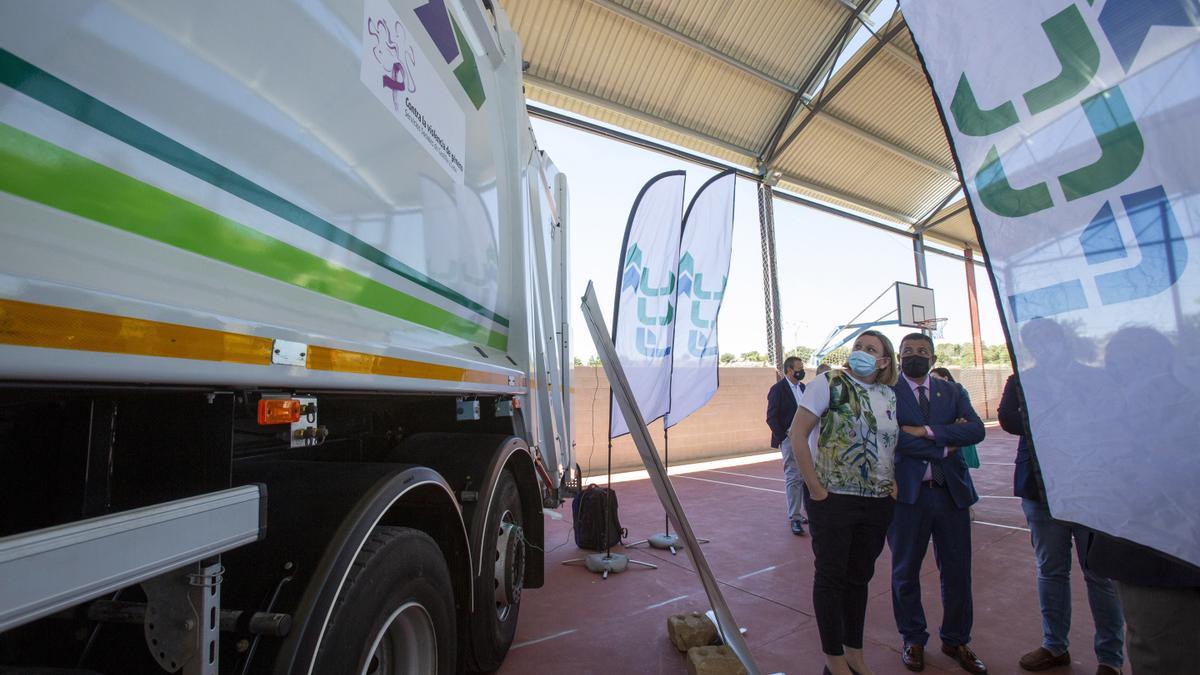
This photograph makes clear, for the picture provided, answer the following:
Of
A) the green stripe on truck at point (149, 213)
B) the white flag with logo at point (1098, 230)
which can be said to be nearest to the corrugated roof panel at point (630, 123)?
the white flag with logo at point (1098, 230)

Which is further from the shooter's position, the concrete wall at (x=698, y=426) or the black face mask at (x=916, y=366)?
the concrete wall at (x=698, y=426)

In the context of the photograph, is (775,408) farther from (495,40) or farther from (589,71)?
(589,71)

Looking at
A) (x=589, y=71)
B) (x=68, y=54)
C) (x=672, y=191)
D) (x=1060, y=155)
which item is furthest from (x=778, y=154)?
(x=68, y=54)

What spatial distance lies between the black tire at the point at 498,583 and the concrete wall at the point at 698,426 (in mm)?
6150

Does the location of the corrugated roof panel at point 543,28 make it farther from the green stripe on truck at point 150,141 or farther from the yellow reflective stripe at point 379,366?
the green stripe on truck at point 150,141

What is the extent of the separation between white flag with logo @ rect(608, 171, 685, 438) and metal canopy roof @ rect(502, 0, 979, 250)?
5.98 metres

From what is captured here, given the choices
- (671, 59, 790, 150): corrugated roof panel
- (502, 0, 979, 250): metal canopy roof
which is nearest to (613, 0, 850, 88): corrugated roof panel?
(502, 0, 979, 250): metal canopy roof

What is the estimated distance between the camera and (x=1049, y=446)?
1.50m

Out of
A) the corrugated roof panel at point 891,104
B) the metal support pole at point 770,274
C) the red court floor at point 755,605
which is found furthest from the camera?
the metal support pole at point 770,274

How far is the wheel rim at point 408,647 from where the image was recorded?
1623mm

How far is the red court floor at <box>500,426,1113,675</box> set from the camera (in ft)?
9.74

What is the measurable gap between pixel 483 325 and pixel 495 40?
60.0 inches

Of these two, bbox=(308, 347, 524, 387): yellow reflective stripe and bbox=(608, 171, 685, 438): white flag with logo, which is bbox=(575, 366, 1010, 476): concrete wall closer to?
bbox=(608, 171, 685, 438): white flag with logo

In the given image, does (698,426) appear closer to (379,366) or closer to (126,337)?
(379,366)
